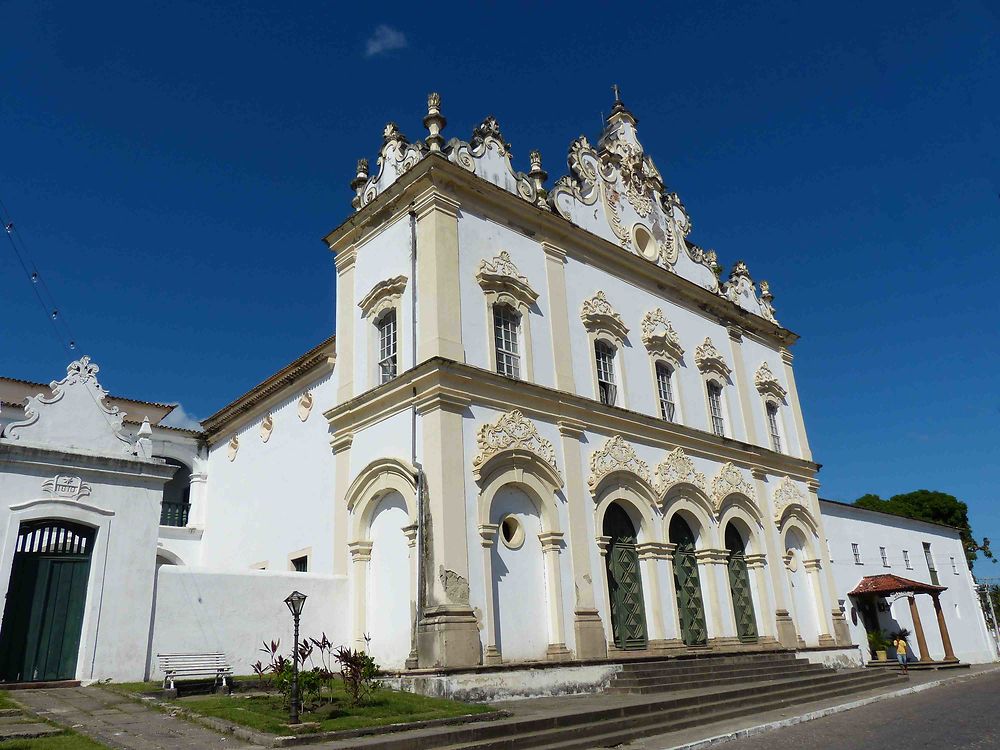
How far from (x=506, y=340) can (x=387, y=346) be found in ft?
8.25

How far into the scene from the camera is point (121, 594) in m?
13.2

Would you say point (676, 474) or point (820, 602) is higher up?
point (676, 474)

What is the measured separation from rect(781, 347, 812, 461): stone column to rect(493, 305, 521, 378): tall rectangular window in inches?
506

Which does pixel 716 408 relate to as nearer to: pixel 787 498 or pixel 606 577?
pixel 787 498

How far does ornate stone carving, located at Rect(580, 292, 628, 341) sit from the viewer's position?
18298 millimetres

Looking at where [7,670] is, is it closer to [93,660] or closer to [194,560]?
[93,660]

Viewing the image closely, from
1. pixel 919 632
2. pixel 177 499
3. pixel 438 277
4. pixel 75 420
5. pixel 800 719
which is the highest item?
pixel 438 277

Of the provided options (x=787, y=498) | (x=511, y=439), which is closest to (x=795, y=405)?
(x=787, y=498)

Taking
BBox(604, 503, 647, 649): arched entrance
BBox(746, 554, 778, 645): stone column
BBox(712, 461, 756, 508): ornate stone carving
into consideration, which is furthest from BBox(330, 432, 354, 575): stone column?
BBox(746, 554, 778, 645): stone column

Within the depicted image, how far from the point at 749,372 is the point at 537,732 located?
16157 mm

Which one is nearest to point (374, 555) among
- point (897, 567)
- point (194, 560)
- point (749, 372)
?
point (194, 560)

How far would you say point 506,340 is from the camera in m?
16.3

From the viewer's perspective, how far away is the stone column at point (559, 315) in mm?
16891

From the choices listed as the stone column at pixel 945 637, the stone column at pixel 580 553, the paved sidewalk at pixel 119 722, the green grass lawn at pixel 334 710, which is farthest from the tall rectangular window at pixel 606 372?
the stone column at pixel 945 637
